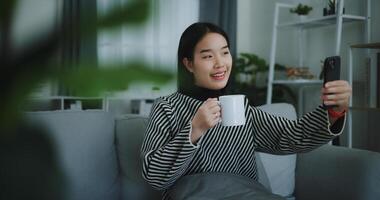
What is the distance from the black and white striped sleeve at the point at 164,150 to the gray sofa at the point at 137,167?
0.22 metres

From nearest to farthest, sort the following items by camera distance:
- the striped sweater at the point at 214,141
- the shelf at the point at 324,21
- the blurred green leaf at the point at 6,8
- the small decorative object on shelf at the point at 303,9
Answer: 1. the blurred green leaf at the point at 6,8
2. the striped sweater at the point at 214,141
3. the shelf at the point at 324,21
4. the small decorative object on shelf at the point at 303,9

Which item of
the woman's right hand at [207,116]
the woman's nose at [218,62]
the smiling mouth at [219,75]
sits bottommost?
the woman's right hand at [207,116]

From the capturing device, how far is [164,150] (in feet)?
3.71

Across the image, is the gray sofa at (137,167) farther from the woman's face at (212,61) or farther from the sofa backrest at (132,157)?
the woman's face at (212,61)

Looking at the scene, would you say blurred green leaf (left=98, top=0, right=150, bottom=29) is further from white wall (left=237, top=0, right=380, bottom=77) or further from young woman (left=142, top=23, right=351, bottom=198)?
white wall (left=237, top=0, right=380, bottom=77)

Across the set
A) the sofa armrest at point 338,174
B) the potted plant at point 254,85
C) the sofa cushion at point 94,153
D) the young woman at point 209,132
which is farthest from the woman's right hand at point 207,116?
the potted plant at point 254,85

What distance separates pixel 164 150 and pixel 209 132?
9.7 inches

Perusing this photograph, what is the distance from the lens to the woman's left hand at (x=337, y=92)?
1.02m

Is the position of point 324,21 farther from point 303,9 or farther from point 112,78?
point 112,78

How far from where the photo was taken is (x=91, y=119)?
1.43 meters

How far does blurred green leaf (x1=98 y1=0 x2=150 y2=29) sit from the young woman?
0.87 m

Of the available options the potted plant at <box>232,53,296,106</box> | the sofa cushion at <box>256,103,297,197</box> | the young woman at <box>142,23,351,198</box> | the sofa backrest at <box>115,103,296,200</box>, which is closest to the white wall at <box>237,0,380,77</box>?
the potted plant at <box>232,53,296,106</box>

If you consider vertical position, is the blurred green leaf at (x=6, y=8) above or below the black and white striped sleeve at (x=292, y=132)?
above

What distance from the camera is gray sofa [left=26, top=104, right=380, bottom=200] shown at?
1.39 metres
